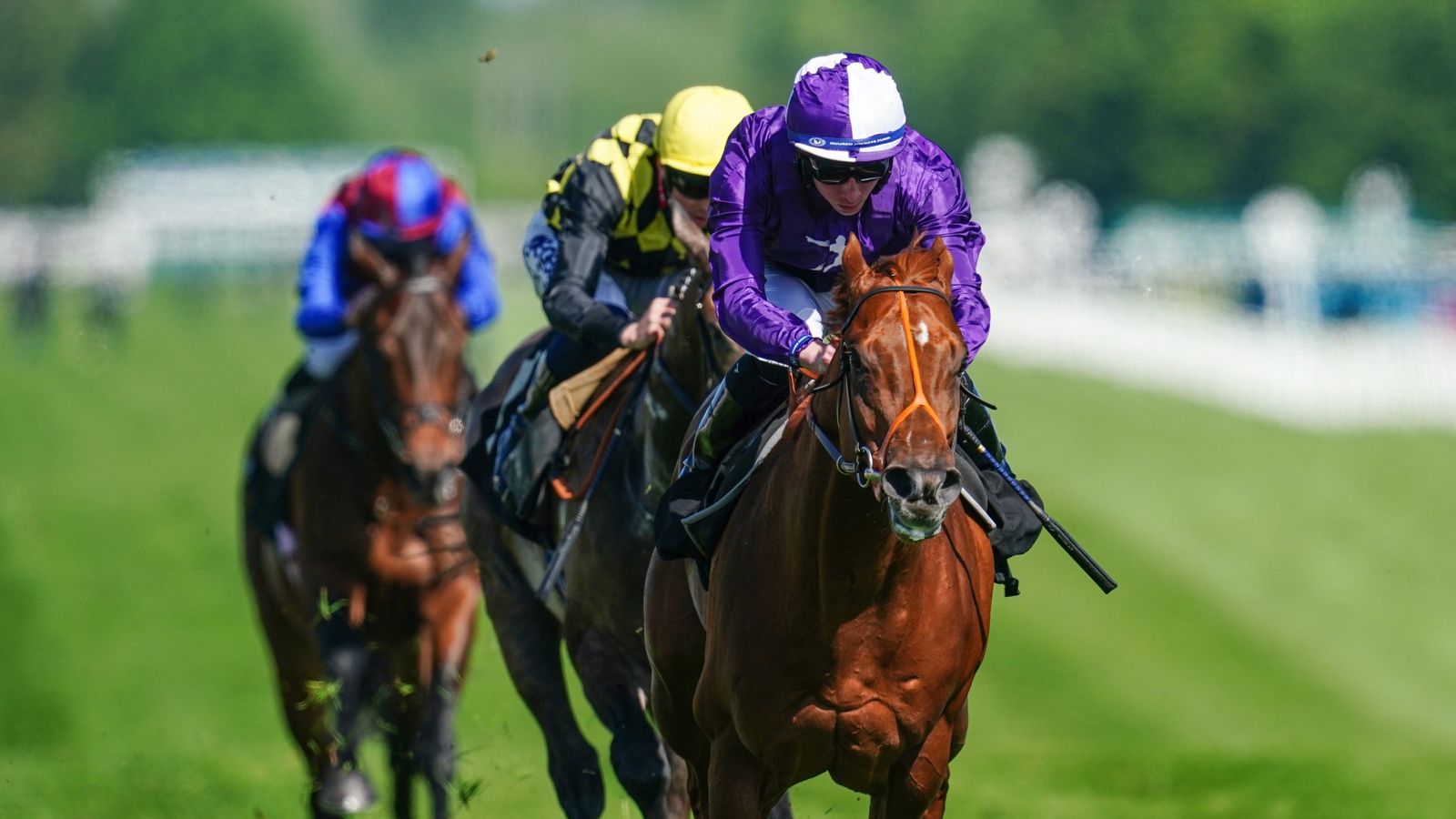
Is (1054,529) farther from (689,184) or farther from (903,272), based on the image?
(689,184)

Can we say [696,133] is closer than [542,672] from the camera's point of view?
Yes

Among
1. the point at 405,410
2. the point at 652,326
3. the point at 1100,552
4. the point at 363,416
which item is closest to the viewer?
the point at 652,326

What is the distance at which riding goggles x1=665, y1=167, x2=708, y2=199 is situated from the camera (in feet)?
23.8

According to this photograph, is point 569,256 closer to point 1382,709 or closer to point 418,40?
point 1382,709

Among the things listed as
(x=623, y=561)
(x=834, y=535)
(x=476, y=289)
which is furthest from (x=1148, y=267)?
(x=834, y=535)

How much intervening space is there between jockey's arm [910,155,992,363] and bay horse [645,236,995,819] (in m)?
0.29

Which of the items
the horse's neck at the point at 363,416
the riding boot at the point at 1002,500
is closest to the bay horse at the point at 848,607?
the riding boot at the point at 1002,500

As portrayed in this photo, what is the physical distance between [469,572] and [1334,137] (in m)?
55.4

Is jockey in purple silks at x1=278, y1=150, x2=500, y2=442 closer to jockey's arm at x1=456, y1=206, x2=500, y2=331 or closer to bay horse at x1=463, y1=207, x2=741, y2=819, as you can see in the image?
jockey's arm at x1=456, y1=206, x2=500, y2=331

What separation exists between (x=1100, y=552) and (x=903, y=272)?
16.1 meters

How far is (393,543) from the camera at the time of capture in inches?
382

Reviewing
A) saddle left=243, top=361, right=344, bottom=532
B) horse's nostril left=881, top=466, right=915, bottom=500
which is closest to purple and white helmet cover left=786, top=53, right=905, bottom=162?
horse's nostril left=881, top=466, right=915, bottom=500

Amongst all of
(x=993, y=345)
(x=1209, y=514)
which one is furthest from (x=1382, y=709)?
(x=993, y=345)

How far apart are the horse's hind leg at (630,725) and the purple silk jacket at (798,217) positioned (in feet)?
5.30
